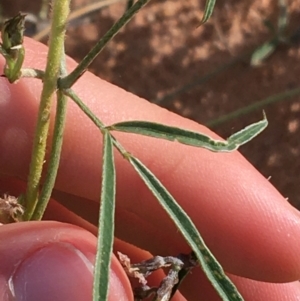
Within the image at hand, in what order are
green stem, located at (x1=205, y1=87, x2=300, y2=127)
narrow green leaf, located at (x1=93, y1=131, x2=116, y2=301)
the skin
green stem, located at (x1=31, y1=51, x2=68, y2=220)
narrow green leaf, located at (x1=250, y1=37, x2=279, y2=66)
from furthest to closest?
narrow green leaf, located at (x1=250, y1=37, x2=279, y2=66) → green stem, located at (x1=205, y1=87, x2=300, y2=127) → the skin → green stem, located at (x1=31, y1=51, x2=68, y2=220) → narrow green leaf, located at (x1=93, y1=131, x2=116, y2=301)

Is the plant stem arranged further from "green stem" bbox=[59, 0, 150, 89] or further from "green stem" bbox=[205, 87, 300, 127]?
"green stem" bbox=[205, 87, 300, 127]

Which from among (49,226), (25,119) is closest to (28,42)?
(25,119)

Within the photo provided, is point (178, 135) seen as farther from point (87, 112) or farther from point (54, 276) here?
point (54, 276)

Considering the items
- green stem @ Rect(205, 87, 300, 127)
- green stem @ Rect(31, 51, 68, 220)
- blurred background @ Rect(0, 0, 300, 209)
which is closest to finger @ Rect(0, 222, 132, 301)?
green stem @ Rect(31, 51, 68, 220)

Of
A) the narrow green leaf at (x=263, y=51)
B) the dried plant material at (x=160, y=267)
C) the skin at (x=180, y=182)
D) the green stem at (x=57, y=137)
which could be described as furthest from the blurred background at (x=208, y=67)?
the green stem at (x=57, y=137)

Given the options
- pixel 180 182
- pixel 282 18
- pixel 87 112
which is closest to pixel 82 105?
pixel 87 112

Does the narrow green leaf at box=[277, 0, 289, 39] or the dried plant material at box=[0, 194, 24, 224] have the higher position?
the narrow green leaf at box=[277, 0, 289, 39]

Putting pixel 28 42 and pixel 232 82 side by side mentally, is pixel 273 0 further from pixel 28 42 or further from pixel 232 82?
pixel 28 42
